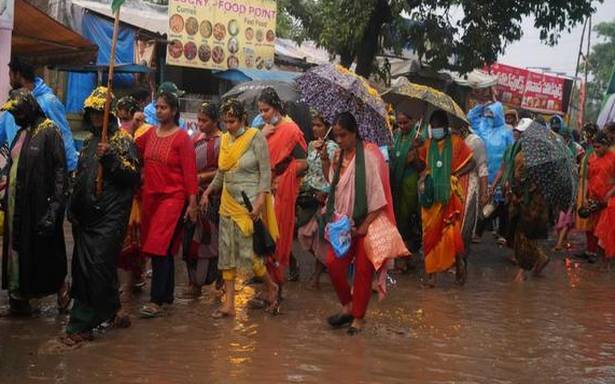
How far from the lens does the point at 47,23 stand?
10.9 metres

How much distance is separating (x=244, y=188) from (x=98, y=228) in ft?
4.22

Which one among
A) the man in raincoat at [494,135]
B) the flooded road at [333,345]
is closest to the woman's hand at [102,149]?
the flooded road at [333,345]

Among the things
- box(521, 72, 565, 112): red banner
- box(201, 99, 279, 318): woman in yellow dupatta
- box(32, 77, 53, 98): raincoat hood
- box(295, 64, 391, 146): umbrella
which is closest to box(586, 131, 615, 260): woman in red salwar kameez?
box(295, 64, 391, 146): umbrella

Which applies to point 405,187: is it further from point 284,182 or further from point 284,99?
point 284,99

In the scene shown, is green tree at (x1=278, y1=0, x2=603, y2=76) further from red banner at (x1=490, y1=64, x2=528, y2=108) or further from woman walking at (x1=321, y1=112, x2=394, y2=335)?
red banner at (x1=490, y1=64, x2=528, y2=108)

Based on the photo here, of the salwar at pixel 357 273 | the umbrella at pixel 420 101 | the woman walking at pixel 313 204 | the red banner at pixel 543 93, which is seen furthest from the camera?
the red banner at pixel 543 93

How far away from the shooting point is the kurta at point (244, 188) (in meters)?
6.39

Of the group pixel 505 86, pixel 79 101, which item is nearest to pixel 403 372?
pixel 79 101

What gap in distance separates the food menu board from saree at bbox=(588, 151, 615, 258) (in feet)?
29.4

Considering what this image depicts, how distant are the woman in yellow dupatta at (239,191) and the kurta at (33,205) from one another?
124cm

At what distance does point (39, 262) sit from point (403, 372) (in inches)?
106

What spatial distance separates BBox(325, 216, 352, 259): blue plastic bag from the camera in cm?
591

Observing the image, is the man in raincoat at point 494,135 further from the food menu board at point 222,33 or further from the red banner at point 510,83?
the red banner at point 510,83

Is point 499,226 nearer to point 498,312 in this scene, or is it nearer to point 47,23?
point 498,312
